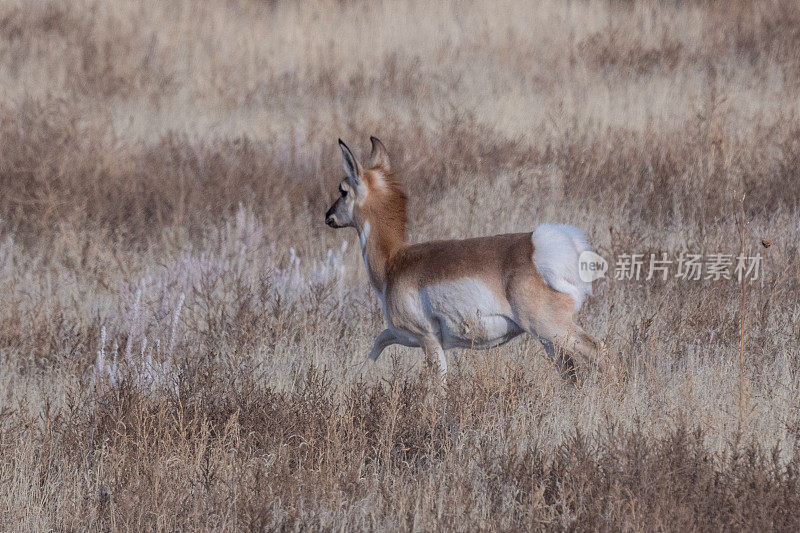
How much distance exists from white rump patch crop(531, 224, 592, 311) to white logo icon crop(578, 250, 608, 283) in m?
0.02

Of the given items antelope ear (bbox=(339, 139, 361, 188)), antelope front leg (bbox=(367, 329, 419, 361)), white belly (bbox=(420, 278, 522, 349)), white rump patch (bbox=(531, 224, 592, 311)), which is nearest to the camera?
white rump patch (bbox=(531, 224, 592, 311))

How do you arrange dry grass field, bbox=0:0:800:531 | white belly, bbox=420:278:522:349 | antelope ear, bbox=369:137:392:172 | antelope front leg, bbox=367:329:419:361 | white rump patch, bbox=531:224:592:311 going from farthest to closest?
antelope ear, bbox=369:137:392:172 < antelope front leg, bbox=367:329:419:361 < white belly, bbox=420:278:522:349 < white rump patch, bbox=531:224:592:311 < dry grass field, bbox=0:0:800:531

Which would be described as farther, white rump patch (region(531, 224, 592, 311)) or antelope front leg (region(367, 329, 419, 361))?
antelope front leg (region(367, 329, 419, 361))

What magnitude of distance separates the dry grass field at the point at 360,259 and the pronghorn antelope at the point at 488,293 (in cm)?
23

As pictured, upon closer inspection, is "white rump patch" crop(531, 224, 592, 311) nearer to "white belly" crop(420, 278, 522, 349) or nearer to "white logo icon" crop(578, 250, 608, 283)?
"white logo icon" crop(578, 250, 608, 283)

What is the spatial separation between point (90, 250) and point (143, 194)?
1617 millimetres

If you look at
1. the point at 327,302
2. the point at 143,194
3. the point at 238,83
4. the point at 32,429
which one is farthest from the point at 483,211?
the point at 238,83

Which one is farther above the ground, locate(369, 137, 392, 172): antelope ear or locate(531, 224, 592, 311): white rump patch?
locate(369, 137, 392, 172): antelope ear

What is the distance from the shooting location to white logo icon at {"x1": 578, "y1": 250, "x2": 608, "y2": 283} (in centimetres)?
581

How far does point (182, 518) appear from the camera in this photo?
13.4 ft

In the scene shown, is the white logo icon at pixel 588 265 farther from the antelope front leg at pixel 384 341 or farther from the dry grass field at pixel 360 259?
the antelope front leg at pixel 384 341

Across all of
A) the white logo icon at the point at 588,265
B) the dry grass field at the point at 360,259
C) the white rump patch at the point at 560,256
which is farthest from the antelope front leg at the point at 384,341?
the white logo icon at the point at 588,265

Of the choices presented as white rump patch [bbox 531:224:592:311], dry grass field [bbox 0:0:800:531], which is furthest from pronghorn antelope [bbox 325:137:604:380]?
dry grass field [bbox 0:0:800:531]

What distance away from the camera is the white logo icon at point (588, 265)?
229 inches
